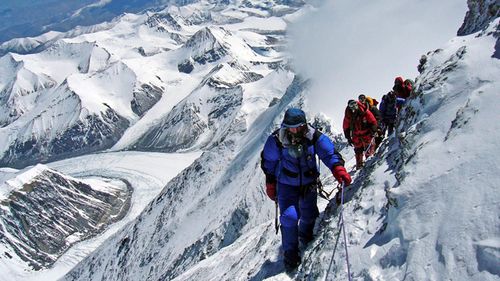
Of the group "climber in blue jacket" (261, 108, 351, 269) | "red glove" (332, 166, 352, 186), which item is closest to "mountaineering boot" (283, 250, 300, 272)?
"climber in blue jacket" (261, 108, 351, 269)

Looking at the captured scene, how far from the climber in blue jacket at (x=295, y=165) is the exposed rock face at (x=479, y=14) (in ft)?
27.0

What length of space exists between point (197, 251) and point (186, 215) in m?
23.5

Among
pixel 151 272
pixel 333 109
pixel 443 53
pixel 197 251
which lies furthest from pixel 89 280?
pixel 443 53

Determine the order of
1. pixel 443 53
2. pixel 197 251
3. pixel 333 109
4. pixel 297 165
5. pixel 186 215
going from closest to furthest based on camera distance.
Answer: pixel 297 165 → pixel 443 53 → pixel 197 251 → pixel 186 215 → pixel 333 109

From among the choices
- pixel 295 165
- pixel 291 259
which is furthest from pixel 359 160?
pixel 295 165

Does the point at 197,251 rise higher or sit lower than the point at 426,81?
lower

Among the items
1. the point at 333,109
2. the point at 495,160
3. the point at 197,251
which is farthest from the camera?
the point at 333,109

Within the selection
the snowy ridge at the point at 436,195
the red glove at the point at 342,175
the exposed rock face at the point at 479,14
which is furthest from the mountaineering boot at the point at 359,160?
the red glove at the point at 342,175

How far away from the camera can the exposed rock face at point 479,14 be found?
54.1 feet

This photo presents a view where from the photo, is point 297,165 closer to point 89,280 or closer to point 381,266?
point 381,266

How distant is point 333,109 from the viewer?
384 ft

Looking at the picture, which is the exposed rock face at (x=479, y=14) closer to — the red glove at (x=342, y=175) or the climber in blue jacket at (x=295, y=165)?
the climber in blue jacket at (x=295, y=165)

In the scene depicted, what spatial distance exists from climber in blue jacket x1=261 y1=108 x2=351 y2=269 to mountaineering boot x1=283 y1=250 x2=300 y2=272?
515mm

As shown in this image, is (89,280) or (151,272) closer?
(151,272)
